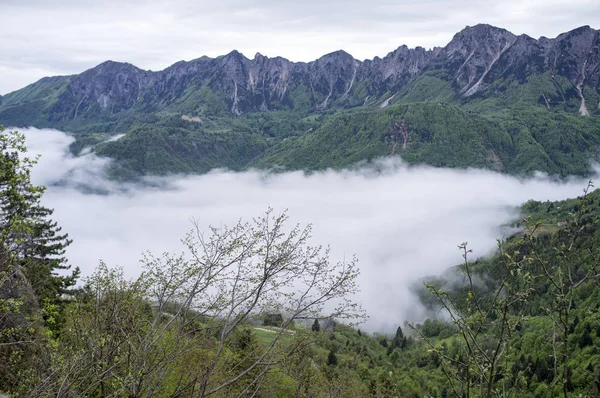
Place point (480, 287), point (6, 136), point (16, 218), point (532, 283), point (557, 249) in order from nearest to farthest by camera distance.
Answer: point (532, 283) → point (557, 249) → point (16, 218) → point (6, 136) → point (480, 287)

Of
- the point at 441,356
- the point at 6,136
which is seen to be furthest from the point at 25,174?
the point at 441,356

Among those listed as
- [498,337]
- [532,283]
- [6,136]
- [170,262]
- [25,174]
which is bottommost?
[170,262]

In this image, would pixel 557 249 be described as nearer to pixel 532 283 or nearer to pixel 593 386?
pixel 532 283

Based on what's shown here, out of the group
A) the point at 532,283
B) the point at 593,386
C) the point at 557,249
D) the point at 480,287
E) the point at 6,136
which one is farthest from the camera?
the point at 480,287

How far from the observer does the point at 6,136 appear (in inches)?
527

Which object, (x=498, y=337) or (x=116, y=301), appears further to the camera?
(x=116, y=301)

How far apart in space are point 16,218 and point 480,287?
676 feet

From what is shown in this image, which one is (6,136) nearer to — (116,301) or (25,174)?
(25,174)

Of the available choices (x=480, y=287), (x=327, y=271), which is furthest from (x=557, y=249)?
(x=480, y=287)

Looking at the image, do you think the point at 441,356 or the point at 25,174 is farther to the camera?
the point at 25,174

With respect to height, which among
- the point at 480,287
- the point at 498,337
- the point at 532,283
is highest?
the point at 532,283

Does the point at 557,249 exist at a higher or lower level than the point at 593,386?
higher

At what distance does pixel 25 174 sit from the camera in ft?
44.0

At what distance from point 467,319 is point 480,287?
20602 cm
